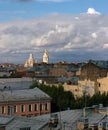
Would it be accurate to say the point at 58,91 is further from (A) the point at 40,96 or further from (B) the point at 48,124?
(B) the point at 48,124

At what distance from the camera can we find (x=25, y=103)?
67.8 meters

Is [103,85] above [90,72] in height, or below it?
below

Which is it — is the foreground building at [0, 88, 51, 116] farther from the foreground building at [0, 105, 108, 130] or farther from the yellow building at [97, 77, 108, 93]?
the foreground building at [0, 105, 108, 130]

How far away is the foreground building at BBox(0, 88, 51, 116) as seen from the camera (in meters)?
66.0

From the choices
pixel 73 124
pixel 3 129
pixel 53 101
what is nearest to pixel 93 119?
pixel 73 124

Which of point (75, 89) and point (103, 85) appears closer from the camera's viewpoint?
point (103, 85)

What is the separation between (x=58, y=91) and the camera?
7625 centimetres

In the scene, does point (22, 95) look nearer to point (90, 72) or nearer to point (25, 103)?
point (25, 103)

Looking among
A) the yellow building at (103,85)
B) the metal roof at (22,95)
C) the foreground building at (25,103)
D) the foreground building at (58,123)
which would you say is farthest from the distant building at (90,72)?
the foreground building at (58,123)

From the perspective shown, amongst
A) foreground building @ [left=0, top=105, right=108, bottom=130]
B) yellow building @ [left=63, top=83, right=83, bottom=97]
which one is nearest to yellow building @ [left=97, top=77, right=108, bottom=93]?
yellow building @ [left=63, top=83, right=83, bottom=97]

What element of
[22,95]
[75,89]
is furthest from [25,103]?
[75,89]

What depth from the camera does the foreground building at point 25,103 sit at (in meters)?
66.0

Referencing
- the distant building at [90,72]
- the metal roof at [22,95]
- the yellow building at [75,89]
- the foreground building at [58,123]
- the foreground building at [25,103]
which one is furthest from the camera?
the distant building at [90,72]

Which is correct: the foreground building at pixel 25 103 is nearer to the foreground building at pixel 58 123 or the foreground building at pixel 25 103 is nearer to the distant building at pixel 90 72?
the foreground building at pixel 58 123
